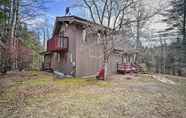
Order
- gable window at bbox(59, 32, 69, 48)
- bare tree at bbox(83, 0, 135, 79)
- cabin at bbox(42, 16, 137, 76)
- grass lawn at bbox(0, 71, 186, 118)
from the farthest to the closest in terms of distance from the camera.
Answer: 1. gable window at bbox(59, 32, 69, 48)
2. cabin at bbox(42, 16, 137, 76)
3. bare tree at bbox(83, 0, 135, 79)
4. grass lawn at bbox(0, 71, 186, 118)

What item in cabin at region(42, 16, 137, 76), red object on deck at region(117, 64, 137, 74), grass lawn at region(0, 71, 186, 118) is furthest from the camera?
red object on deck at region(117, 64, 137, 74)

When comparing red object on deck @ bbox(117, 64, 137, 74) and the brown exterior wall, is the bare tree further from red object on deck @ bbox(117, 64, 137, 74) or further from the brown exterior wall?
red object on deck @ bbox(117, 64, 137, 74)

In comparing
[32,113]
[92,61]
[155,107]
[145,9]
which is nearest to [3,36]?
[92,61]

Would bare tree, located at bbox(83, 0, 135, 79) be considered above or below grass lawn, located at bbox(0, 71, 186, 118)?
above

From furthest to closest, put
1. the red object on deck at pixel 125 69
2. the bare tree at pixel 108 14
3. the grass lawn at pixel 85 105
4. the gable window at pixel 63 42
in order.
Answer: the red object on deck at pixel 125 69 < the gable window at pixel 63 42 < the bare tree at pixel 108 14 < the grass lawn at pixel 85 105

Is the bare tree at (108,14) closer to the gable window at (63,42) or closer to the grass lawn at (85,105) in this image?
the gable window at (63,42)

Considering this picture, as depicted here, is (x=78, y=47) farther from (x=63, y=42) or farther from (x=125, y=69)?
(x=125, y=69)

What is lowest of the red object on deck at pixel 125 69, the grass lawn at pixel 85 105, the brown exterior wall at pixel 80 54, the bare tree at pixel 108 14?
the grass lawn at pixel 85 105

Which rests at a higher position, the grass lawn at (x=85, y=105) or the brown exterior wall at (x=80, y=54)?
the brown exterior wall at (x=80, y=54)

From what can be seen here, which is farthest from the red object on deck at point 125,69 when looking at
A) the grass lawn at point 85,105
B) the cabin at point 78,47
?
the grass lawn at point 85,105

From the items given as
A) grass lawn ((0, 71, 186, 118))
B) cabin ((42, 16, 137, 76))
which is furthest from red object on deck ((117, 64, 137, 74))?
grass lawn ((0, 71, 186, 118))

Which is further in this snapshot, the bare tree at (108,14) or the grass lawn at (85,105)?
the bare tree at (108,14)

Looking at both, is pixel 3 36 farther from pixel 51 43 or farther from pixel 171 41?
pixel 171 41

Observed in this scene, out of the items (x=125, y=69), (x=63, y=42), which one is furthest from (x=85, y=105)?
(x=125, y=69)
